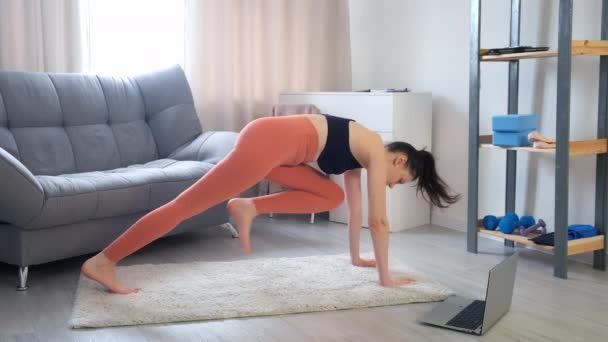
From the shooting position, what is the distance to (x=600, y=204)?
317 cm

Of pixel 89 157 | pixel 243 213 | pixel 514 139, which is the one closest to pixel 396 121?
pixel 514 139

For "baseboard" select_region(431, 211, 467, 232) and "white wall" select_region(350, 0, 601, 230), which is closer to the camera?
"white wall" select_region(350, 0, 601, 230)

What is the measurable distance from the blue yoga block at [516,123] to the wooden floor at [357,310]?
654 mm

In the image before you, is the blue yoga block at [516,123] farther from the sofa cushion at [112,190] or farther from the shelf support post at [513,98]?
the sofa cushion at [112,190]

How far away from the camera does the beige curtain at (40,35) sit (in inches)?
145

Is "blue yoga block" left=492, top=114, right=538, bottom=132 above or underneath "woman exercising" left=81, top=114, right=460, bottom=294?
above

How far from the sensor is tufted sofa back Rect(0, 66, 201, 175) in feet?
11.0

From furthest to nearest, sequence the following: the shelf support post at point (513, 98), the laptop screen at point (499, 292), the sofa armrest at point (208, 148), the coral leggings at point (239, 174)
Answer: the sofa armrest at point (208, 148) → the shelf support post at point (513, 98) → the coral leggings at point (239, 174) → the laptop screen at point (499, 292)

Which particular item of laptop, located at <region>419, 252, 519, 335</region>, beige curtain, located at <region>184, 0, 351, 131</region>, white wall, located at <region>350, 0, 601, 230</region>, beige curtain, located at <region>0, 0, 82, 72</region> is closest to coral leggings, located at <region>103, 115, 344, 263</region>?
laptop, located at <region>419, 252, 519, 335</region>

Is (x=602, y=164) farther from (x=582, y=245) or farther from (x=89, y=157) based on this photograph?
(x=89, y=157)

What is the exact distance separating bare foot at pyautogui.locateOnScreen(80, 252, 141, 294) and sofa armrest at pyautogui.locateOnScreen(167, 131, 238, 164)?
3.50 ft

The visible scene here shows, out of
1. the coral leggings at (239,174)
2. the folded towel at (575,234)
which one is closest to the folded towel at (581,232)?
the folded towel at (575,234)

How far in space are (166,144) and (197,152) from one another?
25cm

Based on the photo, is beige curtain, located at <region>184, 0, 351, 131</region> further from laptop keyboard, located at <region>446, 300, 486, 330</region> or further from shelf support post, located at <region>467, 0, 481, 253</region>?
laptop keyboard, located at <region>446, 300, 486, 330</region>
